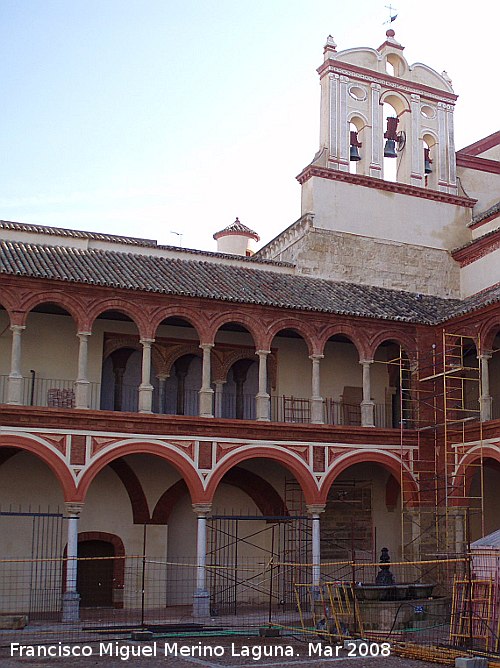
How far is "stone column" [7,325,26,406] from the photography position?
61.1 feet

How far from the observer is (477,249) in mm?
25016

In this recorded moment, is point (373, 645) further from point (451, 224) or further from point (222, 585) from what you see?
point (451, 224)

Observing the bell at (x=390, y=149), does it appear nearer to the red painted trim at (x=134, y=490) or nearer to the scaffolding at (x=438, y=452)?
the scaffolding at (x=438, y=452)

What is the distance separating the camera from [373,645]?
44.3 ft

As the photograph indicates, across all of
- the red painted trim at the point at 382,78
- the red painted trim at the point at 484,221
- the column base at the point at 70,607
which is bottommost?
the column base at the point at 70,607

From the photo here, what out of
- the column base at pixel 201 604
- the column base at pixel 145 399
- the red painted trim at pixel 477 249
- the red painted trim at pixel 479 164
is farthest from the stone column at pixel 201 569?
the red painted trim at pixel 479 164

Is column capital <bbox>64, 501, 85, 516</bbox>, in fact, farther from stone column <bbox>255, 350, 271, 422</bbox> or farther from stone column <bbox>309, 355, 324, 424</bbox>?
stone column <bbox>309, 355, 324, 424</bbox>

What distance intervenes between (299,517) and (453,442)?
4.03 metres

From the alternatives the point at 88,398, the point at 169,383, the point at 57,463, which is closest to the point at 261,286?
the point at 169,383

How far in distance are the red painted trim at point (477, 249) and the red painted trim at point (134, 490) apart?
425 inches

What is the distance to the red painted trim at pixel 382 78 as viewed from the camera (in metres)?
25.3

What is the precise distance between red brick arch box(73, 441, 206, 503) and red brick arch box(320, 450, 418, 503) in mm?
2897

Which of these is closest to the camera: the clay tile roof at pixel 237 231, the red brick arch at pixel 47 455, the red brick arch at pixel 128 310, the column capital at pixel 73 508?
the red brick arch at pixel 47 455

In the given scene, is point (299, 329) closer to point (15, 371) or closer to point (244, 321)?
point (244, 321)
